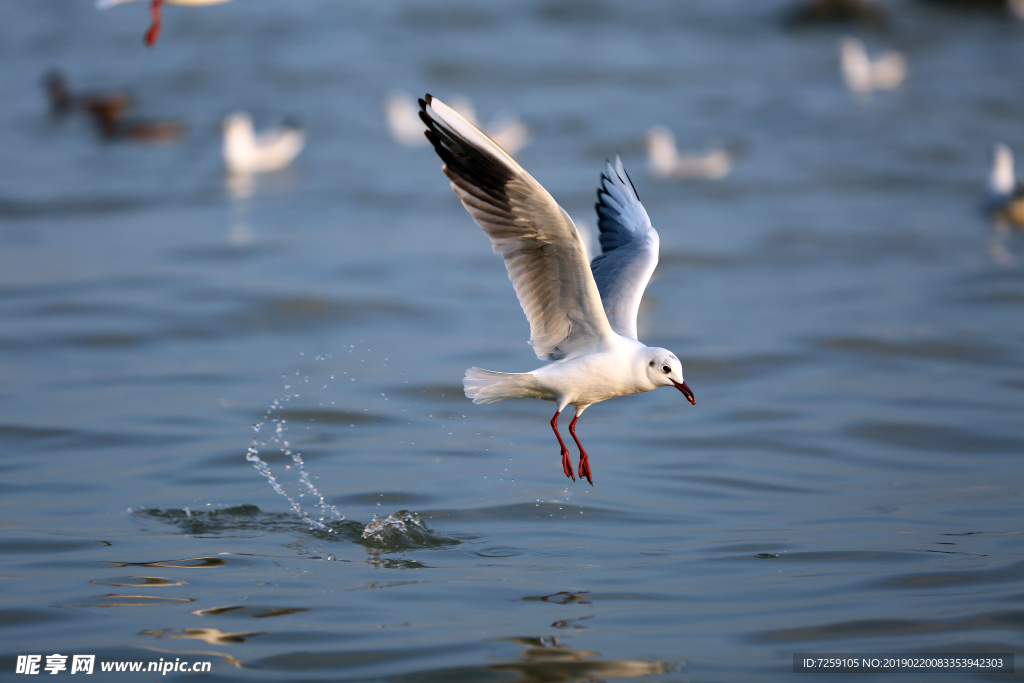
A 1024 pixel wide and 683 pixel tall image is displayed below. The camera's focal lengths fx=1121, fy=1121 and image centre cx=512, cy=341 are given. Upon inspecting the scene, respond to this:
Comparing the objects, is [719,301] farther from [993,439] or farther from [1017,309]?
[993,439]

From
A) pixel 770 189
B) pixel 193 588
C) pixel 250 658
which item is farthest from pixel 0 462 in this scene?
pixel 770 189

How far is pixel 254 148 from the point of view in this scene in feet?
51.1

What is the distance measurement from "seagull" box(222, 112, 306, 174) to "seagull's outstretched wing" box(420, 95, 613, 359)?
36.8 ft

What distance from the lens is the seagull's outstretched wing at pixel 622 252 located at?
5.43 m

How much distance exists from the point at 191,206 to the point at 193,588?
10.2 m

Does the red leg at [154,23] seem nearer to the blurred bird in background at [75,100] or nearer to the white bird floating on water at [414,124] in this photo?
the white bird floating on water at [414,124]

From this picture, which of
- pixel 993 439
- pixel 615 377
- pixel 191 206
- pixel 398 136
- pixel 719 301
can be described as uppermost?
pixel 398 136

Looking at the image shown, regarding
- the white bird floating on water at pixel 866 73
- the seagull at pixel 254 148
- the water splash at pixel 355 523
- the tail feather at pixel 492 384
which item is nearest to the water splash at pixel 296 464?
the water splash at pixel 355 523

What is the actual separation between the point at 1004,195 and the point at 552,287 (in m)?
10.6

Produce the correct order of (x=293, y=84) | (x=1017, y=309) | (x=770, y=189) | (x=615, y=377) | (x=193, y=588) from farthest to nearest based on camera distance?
1. (x=293, y=84)
2. (x=770, y=189)
3. (x=1017, y=309)
4. (x=615, y=377)
5. (x=193, y=588)

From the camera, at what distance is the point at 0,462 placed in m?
6.30

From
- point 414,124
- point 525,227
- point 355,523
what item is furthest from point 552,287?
point 414,124

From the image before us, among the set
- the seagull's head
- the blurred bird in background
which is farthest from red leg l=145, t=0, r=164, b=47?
the blurred bird in background

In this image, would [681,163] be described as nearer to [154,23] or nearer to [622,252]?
[154,23]
